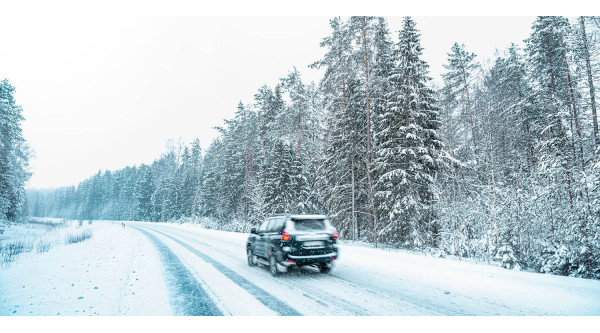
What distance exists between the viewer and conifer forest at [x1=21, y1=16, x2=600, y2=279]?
10609 millimetres

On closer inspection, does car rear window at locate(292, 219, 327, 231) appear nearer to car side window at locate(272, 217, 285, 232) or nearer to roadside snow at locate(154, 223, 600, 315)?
car side window at locate(272, 217, 285, 232)

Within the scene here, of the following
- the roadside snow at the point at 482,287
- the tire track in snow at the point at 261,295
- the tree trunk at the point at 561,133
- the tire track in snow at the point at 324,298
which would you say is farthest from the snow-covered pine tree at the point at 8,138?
the tree trunk at the point at 561,133

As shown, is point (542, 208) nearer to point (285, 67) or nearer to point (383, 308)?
point (383, 308)

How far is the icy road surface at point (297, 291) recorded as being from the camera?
4.92 m

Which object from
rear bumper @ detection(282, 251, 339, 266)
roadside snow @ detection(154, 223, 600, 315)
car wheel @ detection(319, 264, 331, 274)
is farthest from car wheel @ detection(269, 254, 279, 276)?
roadside snow @ detection(154, 223, 600, 315)

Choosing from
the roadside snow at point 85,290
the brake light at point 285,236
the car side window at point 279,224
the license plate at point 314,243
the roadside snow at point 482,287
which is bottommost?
the roadside snow at point 85,290

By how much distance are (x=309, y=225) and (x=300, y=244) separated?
69cm

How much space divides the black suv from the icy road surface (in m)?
0.43

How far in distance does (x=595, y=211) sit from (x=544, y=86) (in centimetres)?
1535

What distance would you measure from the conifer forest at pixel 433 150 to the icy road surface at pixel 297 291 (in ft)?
13.6

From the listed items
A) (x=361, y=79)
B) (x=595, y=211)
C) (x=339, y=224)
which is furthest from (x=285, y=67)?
(x=595, y=211)

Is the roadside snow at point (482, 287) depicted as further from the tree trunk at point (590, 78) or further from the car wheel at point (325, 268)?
the tree trunk at point (590, 78)

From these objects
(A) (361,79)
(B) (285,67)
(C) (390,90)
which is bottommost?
(C) (390,90)
